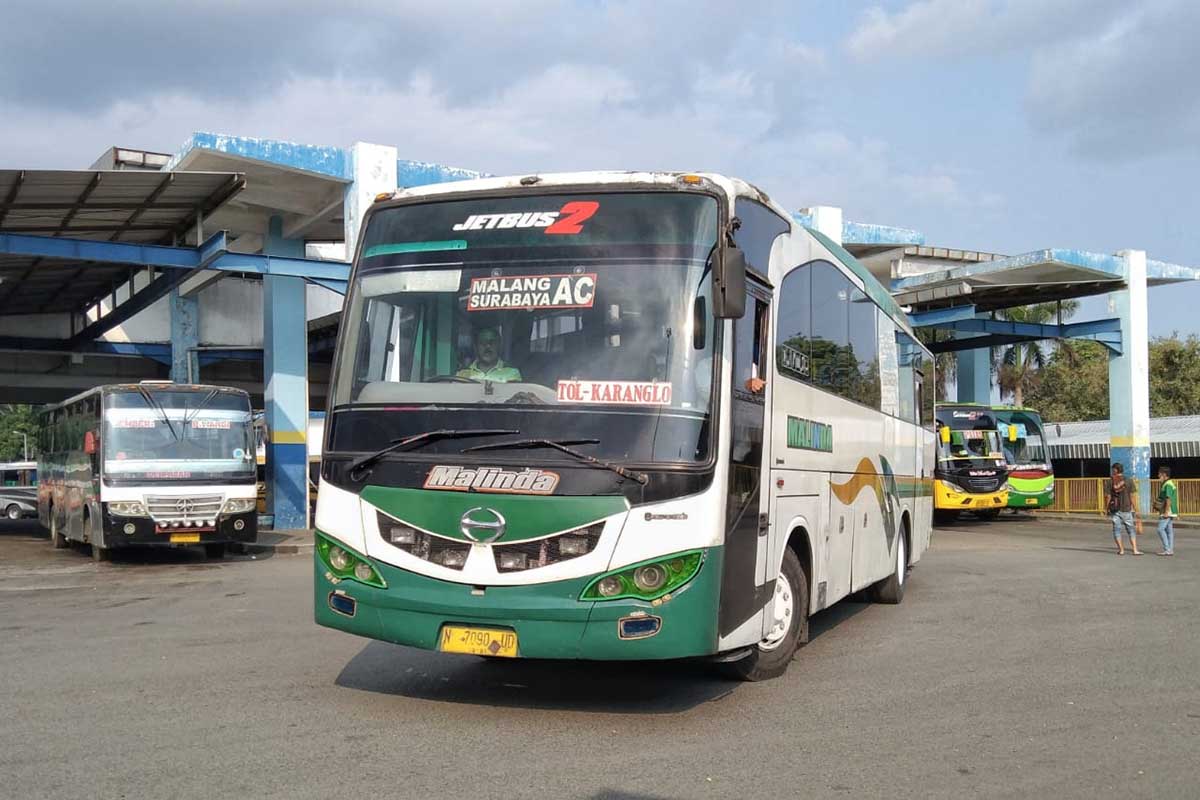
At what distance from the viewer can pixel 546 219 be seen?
6.93 metres

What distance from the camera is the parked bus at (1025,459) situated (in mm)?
28891

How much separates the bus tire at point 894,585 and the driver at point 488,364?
664cm

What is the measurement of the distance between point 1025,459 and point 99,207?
22.3 metres

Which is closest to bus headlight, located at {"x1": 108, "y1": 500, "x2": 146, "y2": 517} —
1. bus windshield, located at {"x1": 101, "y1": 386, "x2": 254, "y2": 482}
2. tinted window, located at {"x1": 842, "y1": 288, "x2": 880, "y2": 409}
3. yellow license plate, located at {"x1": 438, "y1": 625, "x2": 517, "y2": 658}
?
bus windshield, located at {"x1": 101, "y1": 386, "x2": 254, "y2": 482}

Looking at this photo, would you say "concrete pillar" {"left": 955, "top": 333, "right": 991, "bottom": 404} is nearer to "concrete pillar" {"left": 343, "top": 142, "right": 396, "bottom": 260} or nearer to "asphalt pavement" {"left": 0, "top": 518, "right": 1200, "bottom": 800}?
"concrete pillar" {"left": 343, "top": 142, "right": 396, "bottom": 260}

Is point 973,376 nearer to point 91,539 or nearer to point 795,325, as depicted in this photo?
point 91,539

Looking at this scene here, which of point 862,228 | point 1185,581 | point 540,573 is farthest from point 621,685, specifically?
point 862,228

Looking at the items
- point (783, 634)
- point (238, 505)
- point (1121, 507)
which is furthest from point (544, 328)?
point (1121, 507)

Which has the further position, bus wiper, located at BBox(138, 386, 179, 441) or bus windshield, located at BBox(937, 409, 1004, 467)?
bus windshield, located at BBox(937, 409, 1004, 467)

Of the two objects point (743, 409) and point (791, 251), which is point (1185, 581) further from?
point (743, 409)

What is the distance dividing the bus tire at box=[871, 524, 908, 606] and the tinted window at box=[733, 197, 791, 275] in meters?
5.43

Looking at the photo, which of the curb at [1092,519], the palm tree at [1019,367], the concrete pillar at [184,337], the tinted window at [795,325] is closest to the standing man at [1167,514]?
the curb at [1092,519]

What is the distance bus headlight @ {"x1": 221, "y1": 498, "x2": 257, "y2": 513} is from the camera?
18391 mm

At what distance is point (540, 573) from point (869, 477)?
513cm
